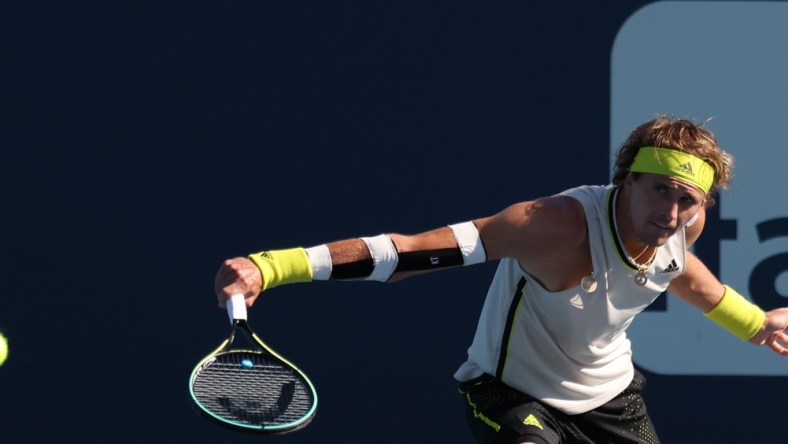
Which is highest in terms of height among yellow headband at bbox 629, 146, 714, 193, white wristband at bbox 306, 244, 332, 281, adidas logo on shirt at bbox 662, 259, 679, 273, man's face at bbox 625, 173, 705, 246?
yellow headband at bbox 629, 146, 714, 193

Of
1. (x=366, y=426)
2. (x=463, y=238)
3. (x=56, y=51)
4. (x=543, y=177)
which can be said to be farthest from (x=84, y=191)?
(x=463, y=238)

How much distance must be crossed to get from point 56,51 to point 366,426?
5.80 ft

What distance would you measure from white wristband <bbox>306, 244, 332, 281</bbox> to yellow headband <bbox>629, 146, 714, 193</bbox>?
0.94 m

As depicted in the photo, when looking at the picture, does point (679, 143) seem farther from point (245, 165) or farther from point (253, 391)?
point (245, 165)

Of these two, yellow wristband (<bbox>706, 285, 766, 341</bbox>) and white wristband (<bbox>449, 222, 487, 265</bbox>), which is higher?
white wristband (<bbox>449, 222, 487, 265</bbox>)

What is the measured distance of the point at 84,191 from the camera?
4.94 meters

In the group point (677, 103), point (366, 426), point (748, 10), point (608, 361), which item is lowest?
point (366, 426)

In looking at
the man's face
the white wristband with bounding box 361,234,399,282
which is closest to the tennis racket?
the white wristband with bounding box 361,234,399,282

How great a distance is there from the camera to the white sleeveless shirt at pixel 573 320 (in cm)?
367

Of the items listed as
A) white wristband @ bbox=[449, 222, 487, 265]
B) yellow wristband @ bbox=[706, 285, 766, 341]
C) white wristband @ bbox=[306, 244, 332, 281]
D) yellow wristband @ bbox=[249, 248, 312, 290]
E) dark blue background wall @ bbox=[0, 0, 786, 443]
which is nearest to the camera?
yellow wristband @ bbox=[249, 248, 312, 290]

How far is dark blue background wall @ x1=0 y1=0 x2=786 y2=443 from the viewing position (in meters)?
4.92

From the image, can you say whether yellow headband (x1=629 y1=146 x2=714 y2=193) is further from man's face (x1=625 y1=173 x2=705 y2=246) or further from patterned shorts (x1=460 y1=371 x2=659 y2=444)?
patterned shorts (x1=460 y1=371 x2=659 y2=444)

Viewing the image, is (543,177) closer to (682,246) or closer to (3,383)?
(682,246)

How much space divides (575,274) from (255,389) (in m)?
0.90
